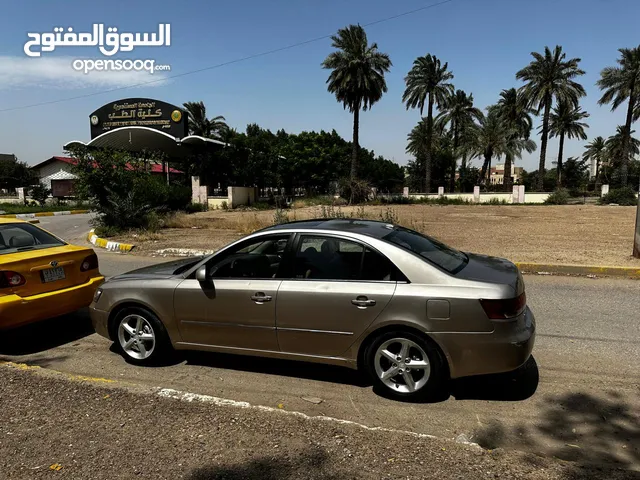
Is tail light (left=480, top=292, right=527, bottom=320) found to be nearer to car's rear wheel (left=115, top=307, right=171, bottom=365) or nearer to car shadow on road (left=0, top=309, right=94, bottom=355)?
car's rear wheel (left=115, top=307, right=171, bottom=365)

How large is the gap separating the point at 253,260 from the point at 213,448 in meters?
1.80

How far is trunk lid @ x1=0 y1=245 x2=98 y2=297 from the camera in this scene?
499cm

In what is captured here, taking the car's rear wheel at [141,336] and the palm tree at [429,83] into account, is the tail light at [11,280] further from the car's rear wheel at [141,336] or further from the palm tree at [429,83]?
the palm tree at [429,83]

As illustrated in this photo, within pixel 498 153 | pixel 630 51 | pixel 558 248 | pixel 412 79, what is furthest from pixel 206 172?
pixel 630 51

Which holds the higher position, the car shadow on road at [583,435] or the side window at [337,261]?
the side window at [337,261]

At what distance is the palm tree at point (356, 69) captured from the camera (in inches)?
1578

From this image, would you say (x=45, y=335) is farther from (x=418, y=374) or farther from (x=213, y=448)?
(x=418, y=374)

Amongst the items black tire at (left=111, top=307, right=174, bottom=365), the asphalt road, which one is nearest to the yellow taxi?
the asphalt road

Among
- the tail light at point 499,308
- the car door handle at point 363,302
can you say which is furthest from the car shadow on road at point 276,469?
the tail light at point 499,308

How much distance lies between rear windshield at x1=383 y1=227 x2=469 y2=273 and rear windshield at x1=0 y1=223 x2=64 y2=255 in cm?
453

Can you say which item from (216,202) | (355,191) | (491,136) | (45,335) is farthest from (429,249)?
(491,136)

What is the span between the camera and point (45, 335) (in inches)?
222

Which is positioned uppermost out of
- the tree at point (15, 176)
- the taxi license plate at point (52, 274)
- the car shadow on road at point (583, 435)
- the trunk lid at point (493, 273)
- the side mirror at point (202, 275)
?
the tree at point (15, 176)

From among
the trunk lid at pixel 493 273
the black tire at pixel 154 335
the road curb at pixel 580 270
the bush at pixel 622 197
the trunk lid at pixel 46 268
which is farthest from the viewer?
the bush at pixel 622 197
